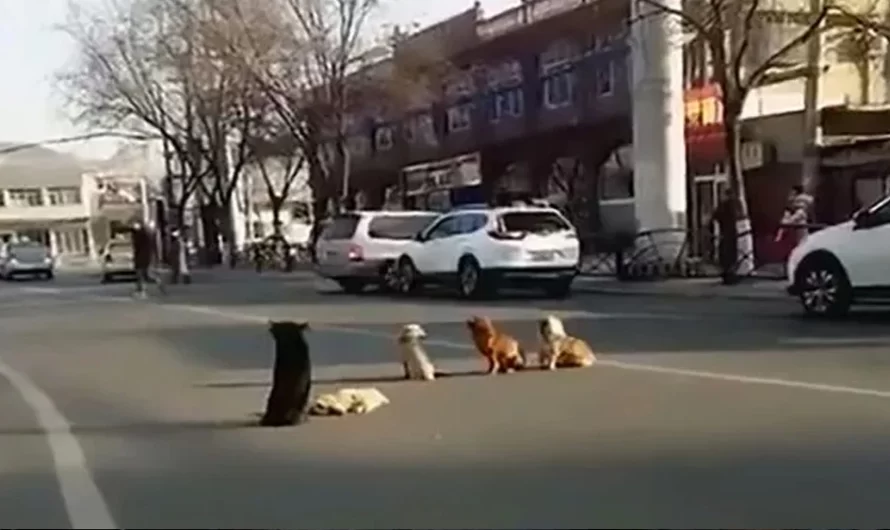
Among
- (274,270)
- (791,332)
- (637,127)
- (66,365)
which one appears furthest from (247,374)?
(274,270)

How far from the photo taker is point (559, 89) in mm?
45500

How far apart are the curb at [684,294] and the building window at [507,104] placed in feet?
60.6

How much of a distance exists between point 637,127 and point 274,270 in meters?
20.6

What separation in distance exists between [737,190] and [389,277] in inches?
295

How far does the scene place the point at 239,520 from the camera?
23.5ft

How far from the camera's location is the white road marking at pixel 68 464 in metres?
5.07

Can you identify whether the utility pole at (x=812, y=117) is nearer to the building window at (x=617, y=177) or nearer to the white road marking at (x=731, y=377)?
the building window at (x=617, y=177)

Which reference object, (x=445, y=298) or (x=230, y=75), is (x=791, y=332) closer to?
(x=445, y=298)

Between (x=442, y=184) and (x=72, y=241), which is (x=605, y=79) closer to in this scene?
(x=442, y=184)

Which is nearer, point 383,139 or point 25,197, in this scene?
point 383,139

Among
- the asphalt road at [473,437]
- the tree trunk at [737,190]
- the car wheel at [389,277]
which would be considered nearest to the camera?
the asphalt road at [473,437]

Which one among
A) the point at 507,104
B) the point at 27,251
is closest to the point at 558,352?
the point at 507,104

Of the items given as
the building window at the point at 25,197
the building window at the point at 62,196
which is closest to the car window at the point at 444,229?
the building window at the point at 62,196

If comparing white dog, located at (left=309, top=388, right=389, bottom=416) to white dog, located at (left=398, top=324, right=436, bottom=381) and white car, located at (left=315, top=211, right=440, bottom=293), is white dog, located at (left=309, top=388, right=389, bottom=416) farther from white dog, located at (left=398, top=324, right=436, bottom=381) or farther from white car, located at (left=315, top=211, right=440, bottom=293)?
white car, located at (left=315, top=211, right=440, bottom=293)
